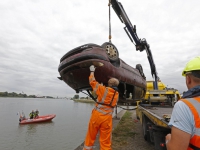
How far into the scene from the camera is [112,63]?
12.9ft

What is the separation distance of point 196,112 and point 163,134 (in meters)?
1.63

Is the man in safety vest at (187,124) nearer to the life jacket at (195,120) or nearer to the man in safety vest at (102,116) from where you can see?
the life jacket at (195,120)

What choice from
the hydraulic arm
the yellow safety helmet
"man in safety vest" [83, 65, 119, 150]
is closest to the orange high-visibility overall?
"man in safety vest" [83, 65, 119, 150]

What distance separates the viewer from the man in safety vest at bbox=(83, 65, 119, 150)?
3.23 meters

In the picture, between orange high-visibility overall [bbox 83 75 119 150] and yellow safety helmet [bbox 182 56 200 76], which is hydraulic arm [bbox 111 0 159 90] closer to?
orange high-visibility overall [bbox 83 75 119 150]

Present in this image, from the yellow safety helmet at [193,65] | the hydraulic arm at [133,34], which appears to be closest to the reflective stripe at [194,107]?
the yellow safety helmet at [193,65]

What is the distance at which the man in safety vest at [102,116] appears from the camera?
10.6ft

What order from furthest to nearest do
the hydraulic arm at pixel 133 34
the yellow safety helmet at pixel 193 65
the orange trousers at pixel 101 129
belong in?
the hydraulic arm at pixel 133 34, the orange trousers at pixel 101 129, the yellow safety helmet at pixel 193 65

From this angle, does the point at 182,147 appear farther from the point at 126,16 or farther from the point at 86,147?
the point at 126,16

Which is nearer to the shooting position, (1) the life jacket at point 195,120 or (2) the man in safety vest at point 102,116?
(1) the life jacket at point 195,120

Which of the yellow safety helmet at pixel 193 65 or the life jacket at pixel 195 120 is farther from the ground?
the yellow safety helmet at pixel 193 65

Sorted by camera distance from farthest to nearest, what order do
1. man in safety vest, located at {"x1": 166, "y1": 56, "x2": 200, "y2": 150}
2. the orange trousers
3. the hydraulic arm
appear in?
the hydraulic arm → the orange trousers → man in safety vest, located at {"x1": 166, "y1": 56, "x2": 200, "y2": 150}

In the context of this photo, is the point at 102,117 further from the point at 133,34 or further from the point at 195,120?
A: the point at 133,34

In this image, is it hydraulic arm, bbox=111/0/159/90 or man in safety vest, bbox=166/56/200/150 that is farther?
hydraulic arm, bbox=111/0/159/90
